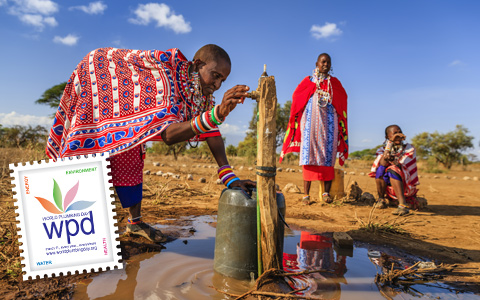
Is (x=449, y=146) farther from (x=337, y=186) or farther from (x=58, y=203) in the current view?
(x=58, y=203)

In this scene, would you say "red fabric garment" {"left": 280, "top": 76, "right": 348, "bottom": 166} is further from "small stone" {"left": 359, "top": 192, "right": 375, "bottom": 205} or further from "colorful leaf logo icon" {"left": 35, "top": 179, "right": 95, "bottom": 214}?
"colorful leaf logo icon" {"left": 35, "top": 179, "right": 95, "bottom": 214}

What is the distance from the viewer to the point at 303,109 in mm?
5816

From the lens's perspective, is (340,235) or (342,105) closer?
(340,235)

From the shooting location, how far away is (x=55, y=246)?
235cm

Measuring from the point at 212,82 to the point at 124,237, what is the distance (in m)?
1.73

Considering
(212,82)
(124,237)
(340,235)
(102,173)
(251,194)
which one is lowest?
(340,235)

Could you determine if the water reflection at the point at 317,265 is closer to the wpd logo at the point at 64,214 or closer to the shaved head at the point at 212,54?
the wpd logo at the point at 64,214

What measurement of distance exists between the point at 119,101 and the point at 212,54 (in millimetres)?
873

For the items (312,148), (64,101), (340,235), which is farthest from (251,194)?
(312,148)

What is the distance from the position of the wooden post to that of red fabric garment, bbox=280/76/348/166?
3.60 metres

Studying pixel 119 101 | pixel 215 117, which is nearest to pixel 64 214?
pixel 119 101

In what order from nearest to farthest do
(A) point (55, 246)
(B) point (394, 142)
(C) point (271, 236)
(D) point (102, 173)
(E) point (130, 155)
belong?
1. (C) point (271, 236)
2. (A) point (55, 246)
3. (D) point (102, 173)
4. (E) point (130, 155)
5. (B) point (394, 142)

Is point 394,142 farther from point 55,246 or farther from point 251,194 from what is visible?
point 55,246

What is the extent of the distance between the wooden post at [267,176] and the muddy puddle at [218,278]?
1.03ft
